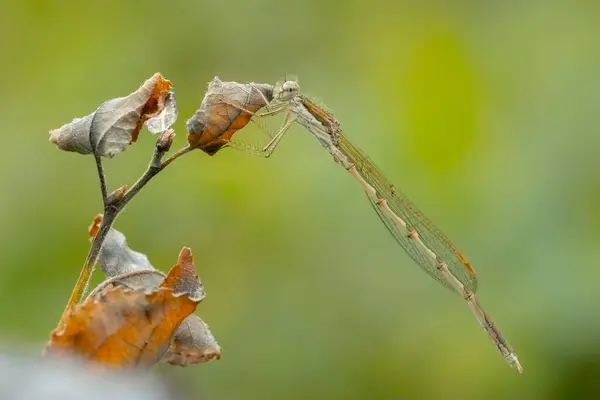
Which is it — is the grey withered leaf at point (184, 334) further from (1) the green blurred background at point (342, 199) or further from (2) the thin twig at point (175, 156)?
(1) the green blurred background at point (342, 199)

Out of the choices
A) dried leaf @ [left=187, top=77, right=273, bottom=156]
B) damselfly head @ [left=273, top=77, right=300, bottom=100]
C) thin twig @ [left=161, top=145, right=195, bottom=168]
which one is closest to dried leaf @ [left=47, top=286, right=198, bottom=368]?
thin twig @ [left=161, top=145, right=195, bottom=168]

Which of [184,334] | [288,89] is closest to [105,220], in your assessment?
[184,334]

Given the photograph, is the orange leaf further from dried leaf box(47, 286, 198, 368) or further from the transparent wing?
the transparent wing

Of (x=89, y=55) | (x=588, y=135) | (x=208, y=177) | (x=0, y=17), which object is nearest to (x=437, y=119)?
(x=588, y=135)

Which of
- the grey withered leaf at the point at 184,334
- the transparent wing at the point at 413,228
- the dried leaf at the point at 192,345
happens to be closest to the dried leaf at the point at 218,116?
the grey withered leaf at the point at 184,334

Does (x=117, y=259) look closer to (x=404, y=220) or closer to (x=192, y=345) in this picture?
(x=192, y=345)

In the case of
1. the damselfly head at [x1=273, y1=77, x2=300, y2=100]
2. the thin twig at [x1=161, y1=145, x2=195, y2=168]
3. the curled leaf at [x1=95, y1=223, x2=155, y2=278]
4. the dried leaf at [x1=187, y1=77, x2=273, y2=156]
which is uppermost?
the damselfly head at [x1=273, y1=77, x2=300, y2=100]

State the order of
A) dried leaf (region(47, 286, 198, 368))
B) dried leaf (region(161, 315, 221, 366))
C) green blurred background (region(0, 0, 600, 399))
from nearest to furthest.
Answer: dried leaf (region(47, 286, 198, 368)) → dried leaf (region(161, 315, 221, 366)) → green blurred background (region(0, 0, 600, 399))
